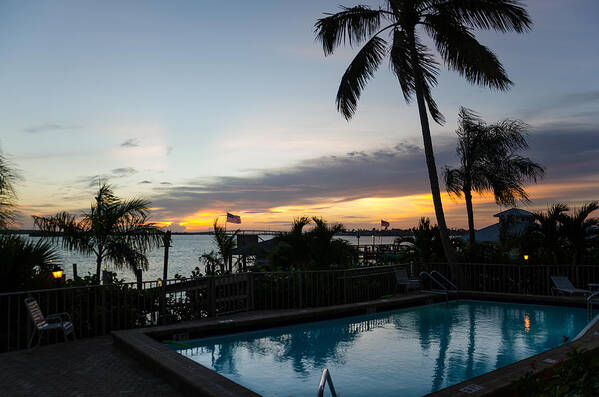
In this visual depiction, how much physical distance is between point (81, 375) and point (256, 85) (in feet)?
45.5

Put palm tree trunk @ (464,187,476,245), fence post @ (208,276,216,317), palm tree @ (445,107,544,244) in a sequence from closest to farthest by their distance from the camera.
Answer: fence post @ (208,276,216,317) < palm tree trunk @ (464,187,476,245) < palm tree @ (445,107,544,244)

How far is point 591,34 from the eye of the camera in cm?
1301

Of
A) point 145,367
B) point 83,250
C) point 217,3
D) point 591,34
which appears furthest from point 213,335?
point 591,34

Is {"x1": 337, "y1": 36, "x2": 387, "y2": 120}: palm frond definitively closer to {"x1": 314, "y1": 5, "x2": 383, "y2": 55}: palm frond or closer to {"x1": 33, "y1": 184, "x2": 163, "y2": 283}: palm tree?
{"x1": 314, "y1": 5, "x2": 383, "y2": 55}: palm frond

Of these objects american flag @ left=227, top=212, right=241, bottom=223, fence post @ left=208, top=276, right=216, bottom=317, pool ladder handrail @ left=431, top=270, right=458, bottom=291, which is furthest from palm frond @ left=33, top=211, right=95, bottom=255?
american flag @ left=227, top=212, right=241, bottom=223

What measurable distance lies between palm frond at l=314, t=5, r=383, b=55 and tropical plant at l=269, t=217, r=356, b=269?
579 centimetres

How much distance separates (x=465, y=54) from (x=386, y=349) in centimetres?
924

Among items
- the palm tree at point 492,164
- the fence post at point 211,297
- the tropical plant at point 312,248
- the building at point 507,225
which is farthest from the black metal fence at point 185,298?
the building at point 507,225

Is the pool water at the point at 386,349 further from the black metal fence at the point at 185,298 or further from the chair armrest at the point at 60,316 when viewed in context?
the chair armrest at the point at 60,316

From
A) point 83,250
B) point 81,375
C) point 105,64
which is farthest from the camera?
point 105,64

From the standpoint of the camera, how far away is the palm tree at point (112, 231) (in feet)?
42.9

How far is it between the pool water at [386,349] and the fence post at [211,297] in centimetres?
85

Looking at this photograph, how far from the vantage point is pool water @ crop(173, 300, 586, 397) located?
23.0 ft

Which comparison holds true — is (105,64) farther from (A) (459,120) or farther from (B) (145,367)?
(A) (459,120)
